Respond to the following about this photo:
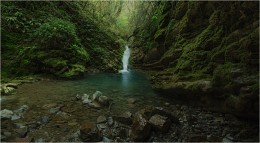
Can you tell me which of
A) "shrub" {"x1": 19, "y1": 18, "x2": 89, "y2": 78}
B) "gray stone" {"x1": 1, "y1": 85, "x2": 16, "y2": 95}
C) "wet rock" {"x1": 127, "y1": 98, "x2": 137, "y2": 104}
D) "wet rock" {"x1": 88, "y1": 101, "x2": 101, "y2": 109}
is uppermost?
"shrub" {"x1": 19, "y1": 18, "x2": 89, "y2": 78}

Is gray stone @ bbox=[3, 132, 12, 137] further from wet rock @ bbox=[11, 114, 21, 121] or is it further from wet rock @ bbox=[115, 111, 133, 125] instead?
wet rock @ bbox=[115, 111, 133, 125]

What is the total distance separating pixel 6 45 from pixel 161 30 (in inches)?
278

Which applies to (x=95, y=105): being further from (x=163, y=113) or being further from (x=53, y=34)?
(x=53, y=34)

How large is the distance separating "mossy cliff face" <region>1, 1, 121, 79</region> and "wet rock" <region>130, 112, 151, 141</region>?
5802 millimetres

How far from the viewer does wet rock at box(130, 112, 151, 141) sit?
412 cm

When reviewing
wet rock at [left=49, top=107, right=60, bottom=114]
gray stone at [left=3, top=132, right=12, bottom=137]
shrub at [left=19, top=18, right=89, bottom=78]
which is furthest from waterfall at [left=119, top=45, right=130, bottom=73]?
gray stone at [left=3, top=132, right=12, bottom=137]

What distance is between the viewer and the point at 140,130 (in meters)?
4.16

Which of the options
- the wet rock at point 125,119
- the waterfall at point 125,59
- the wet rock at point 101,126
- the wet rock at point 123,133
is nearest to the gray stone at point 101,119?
the wet rock at point 101,126

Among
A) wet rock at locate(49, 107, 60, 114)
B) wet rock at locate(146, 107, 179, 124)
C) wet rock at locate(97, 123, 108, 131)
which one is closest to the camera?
wet rock at locate(97, 123, 108, 131)

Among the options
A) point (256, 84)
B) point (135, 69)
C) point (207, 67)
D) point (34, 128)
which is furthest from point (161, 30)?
point (34, 128)

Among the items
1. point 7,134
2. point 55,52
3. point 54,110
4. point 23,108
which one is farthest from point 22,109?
point 55,52

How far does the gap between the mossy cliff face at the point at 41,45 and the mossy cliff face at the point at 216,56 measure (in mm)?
4002

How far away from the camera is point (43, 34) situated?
987 cm

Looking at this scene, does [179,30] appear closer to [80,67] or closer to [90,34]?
[80,67]
